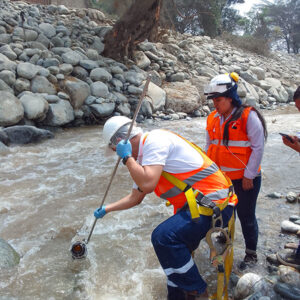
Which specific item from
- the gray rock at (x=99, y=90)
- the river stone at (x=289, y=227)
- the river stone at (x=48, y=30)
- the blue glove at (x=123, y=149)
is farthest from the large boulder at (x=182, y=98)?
the blue glove at (x=123, y=149)

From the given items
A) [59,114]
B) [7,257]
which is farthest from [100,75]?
[7,257]

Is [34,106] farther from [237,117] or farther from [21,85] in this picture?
[237,117]

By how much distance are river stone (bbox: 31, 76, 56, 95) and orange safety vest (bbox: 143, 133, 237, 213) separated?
7033 mm

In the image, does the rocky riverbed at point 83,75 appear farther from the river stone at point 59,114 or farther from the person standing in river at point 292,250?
the person standing in river at point 292,250

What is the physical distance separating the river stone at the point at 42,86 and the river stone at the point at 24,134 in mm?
1439

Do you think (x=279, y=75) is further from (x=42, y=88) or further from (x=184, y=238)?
(x=184, y=238)

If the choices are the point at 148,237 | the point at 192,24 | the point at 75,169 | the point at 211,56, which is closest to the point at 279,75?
the point at 211,56

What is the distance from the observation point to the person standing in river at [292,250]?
264 cm

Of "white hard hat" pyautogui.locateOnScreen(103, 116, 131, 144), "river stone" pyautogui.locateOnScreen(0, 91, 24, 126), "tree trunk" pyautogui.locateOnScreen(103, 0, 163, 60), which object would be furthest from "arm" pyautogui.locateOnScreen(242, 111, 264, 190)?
"tree trunk" pyautogui.locateOnScreen(103, 0, 163, 60)

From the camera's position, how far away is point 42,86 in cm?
851

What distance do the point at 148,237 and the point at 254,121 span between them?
6.13ft

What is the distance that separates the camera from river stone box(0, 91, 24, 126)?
23.5ft

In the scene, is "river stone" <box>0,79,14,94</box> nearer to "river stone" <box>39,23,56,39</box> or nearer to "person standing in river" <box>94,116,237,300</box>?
"river stone" <box>39,23,56,39</box>

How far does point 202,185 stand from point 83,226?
2.18 m
